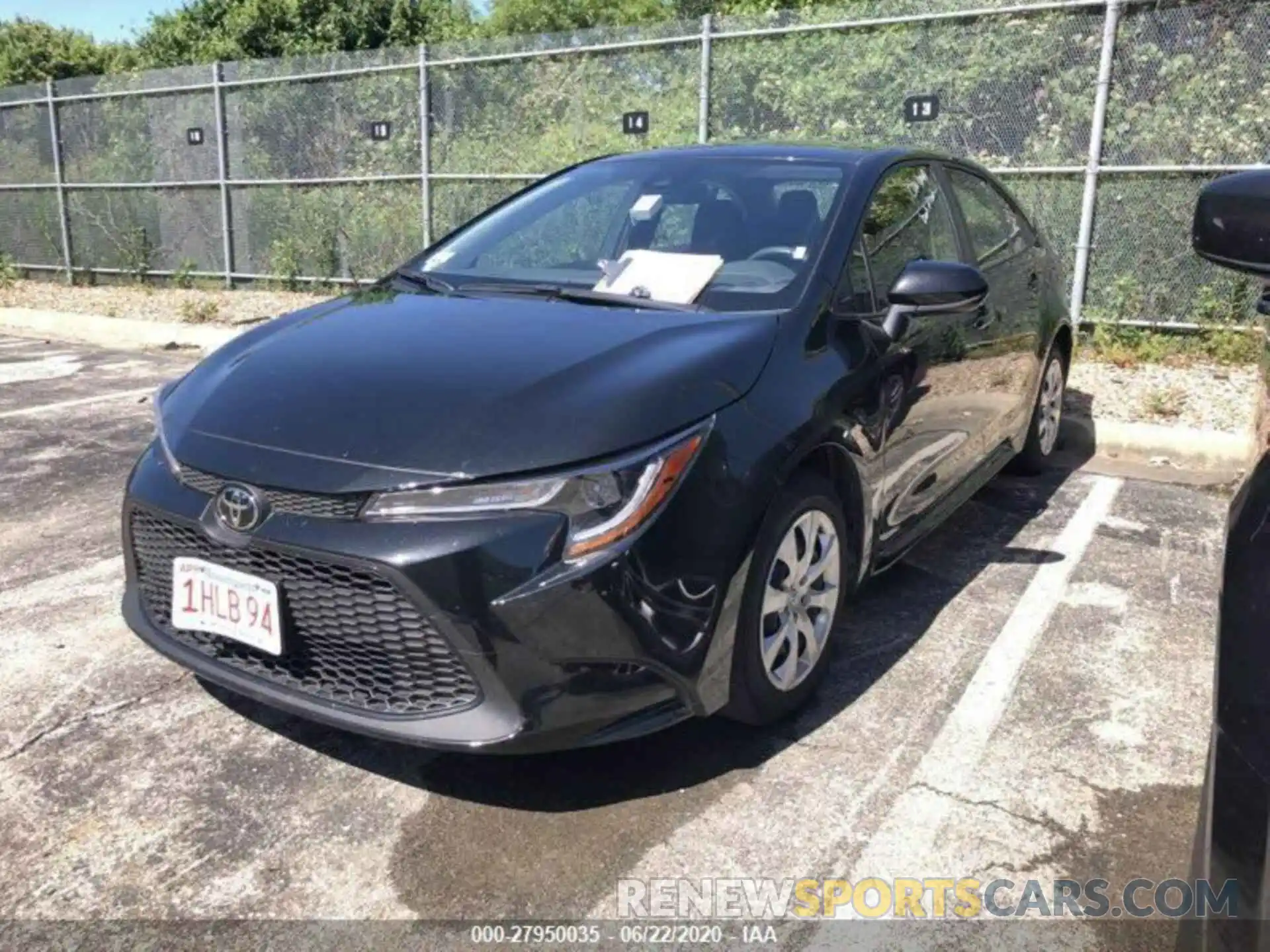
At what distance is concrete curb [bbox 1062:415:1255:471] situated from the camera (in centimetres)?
556

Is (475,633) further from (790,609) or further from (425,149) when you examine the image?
(425,149)

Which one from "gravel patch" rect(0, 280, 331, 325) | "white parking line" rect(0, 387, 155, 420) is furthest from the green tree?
"white parking line" rect(0, 387, 155, 420)

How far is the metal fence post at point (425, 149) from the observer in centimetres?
1017

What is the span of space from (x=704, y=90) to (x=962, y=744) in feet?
23.0

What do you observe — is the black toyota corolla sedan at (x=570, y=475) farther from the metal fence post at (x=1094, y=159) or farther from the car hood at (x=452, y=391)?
the metal fence post at (x=1094, y=159)

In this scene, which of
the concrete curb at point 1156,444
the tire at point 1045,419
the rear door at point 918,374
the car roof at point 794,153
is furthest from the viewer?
the concrete curb at point 1156,444

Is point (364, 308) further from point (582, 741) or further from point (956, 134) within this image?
point (956, 134)

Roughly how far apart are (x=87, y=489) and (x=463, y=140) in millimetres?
6254

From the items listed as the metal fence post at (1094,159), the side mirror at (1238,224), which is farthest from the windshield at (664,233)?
the metal fence post at (1094,159)

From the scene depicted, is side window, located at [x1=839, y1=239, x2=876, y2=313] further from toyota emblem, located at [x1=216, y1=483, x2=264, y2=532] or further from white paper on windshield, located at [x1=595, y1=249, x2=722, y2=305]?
toyota emblem, located at [x1=216, y1=483, x2=264, y2=532]

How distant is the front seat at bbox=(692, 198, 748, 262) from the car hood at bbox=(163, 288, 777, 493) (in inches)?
16.9

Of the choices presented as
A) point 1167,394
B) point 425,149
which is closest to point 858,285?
point 1167,394

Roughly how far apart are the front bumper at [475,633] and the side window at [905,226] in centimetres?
144

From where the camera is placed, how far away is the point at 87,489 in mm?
4980
